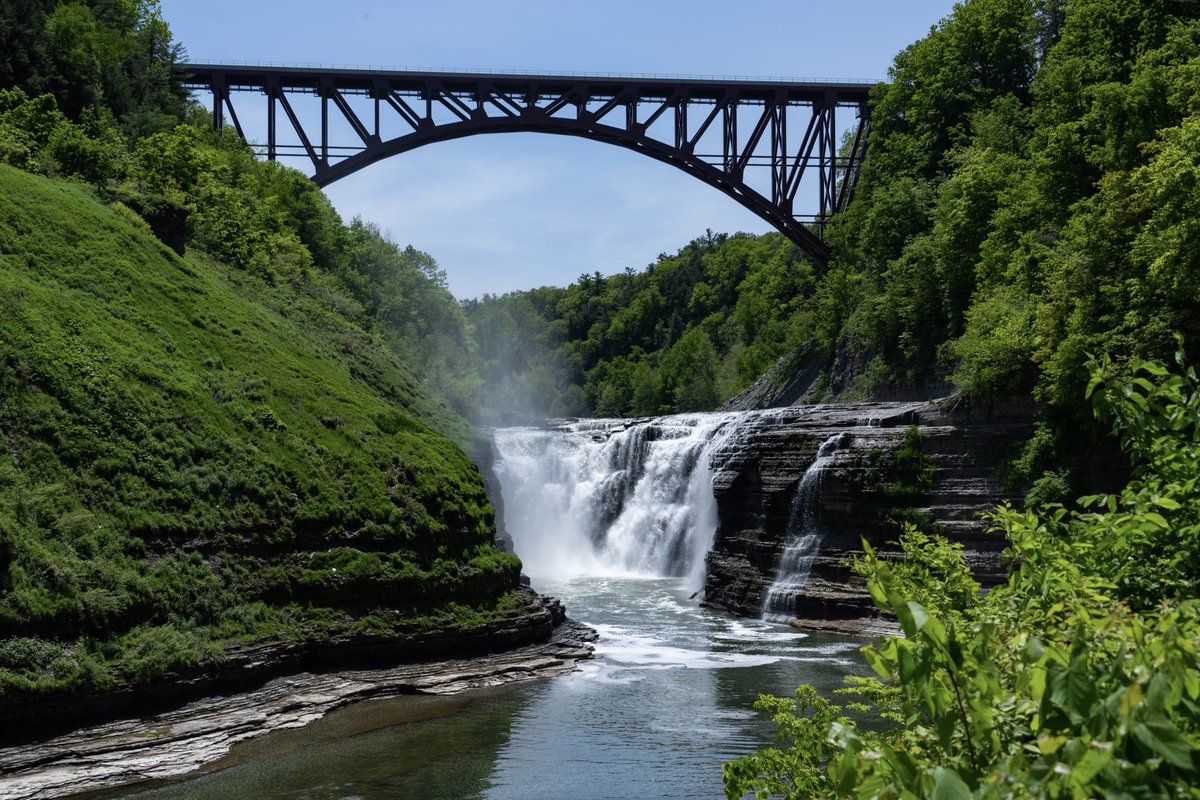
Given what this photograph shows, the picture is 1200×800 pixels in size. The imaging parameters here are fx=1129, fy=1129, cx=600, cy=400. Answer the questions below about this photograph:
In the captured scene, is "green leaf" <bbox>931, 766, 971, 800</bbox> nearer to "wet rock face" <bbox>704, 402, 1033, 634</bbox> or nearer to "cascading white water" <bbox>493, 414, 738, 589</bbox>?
"wet rock face" <bbox>704, 402, 1033, 634</bbox>

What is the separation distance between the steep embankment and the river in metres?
2.04

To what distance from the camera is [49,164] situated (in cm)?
3403

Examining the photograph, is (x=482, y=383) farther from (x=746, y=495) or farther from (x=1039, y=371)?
(x=1039, y=371)

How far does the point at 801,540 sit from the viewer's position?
28.7m

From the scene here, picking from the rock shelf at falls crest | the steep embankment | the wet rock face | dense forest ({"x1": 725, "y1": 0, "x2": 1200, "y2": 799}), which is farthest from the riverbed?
the rock shelf at falls crest

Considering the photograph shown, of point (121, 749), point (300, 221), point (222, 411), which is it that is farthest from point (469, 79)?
point (121, 749)

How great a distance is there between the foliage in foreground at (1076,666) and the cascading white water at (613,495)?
1103 inches

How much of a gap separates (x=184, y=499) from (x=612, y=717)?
8.25m

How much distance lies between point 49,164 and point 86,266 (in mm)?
11190

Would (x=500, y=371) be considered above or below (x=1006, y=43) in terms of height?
below

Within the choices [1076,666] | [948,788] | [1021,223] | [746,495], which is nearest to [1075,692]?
[1076,666]

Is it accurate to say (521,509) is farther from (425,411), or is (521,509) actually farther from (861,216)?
(861,216)

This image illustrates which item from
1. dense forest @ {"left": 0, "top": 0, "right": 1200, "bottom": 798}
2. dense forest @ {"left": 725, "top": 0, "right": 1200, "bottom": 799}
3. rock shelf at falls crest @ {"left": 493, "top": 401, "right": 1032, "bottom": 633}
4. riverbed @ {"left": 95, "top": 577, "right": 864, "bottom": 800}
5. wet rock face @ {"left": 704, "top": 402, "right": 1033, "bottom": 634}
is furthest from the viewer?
rock shelf at falls crest @ {"left": 493, "top": 401, "right": 1032, "bottom": 633}

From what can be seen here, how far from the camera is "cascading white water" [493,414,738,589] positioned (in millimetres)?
35688
